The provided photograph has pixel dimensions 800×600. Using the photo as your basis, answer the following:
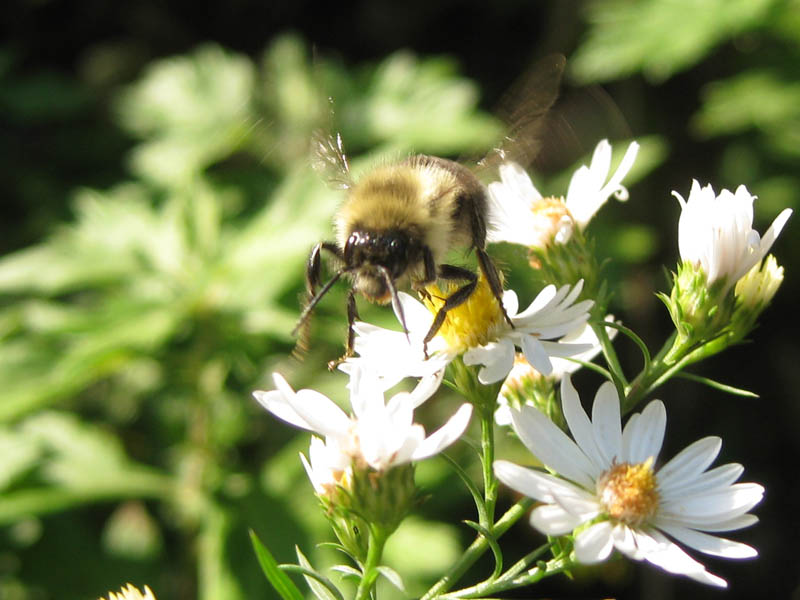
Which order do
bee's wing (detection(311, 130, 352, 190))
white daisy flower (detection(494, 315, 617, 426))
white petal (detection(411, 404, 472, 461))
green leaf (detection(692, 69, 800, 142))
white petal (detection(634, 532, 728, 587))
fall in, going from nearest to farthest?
white petal (detection(634, 532, 728, 587)) → white petal (detection(411, 404, 472, 461)) → white daisy flower (detection(494, 315, 617, 426)) → bee's wing (detection(311, 130, 352, 190)) → green leaf (detection(692, 69, 800, 142))

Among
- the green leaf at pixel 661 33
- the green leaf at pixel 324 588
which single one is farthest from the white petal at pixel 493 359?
the green leaf at pixel 661 33

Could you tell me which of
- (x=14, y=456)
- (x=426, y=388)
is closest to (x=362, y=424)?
(x=426, y=388)

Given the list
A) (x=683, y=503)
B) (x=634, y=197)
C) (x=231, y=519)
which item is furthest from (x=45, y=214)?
(x=683, y=503)

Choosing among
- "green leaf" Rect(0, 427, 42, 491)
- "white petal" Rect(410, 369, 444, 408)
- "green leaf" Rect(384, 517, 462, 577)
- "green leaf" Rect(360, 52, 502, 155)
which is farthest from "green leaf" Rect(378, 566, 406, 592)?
"green leaf" Rect(360, 52, 502, 155)

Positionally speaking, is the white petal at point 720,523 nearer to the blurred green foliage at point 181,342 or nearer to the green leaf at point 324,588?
the green leaf at point 324,588

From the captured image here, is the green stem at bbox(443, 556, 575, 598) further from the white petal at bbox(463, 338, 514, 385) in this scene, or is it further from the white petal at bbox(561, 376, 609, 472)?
the white petal at bbox(463, 338, 514, 385)

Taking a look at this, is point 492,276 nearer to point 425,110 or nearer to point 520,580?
point 520,580
